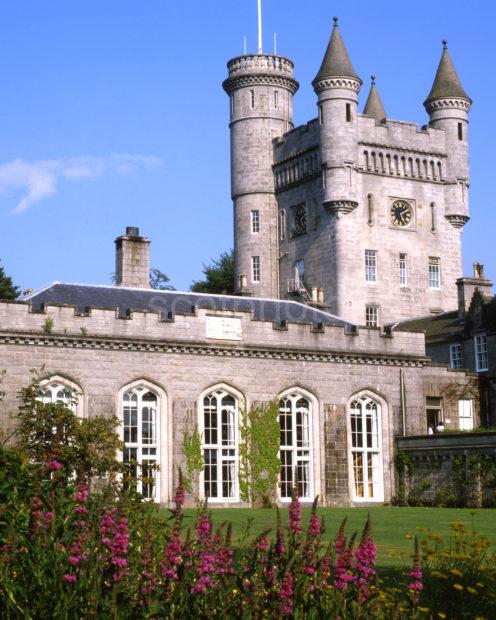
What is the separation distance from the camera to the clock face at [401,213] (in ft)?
196

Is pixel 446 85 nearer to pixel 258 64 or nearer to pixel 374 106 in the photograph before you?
pixel 374 106

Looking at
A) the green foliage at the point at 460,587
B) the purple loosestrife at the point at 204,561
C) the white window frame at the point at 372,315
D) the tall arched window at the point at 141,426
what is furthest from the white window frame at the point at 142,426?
the white window frame at the point at 372,315

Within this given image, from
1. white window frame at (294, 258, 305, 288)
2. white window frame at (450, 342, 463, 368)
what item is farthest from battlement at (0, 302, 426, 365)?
white window frame at (294, 258, 305, 288)

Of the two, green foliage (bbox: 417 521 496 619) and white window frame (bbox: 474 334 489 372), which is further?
white window frame (bbox: 474 334 489 372)

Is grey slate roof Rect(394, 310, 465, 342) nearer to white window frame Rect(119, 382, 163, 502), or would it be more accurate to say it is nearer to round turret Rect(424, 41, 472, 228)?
round turret Rect(424, 41, 472, 228)

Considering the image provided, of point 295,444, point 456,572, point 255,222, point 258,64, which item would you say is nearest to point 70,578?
point 456,572

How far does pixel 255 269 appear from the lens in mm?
62781

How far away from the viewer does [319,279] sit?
194 feet

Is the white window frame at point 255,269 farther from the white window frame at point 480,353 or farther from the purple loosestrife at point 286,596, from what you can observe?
the purple loosestrife at point 286,596

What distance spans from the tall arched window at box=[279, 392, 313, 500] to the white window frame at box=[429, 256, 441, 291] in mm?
27709

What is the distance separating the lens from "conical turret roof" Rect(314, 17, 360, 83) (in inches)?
2293

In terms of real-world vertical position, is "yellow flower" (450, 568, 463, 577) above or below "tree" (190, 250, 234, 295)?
below

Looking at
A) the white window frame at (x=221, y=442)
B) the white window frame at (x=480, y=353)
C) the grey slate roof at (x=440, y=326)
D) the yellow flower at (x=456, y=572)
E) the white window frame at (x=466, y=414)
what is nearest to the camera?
the yellow flower at (x=456, y=572)

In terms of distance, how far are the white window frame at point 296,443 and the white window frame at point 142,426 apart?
403cm
